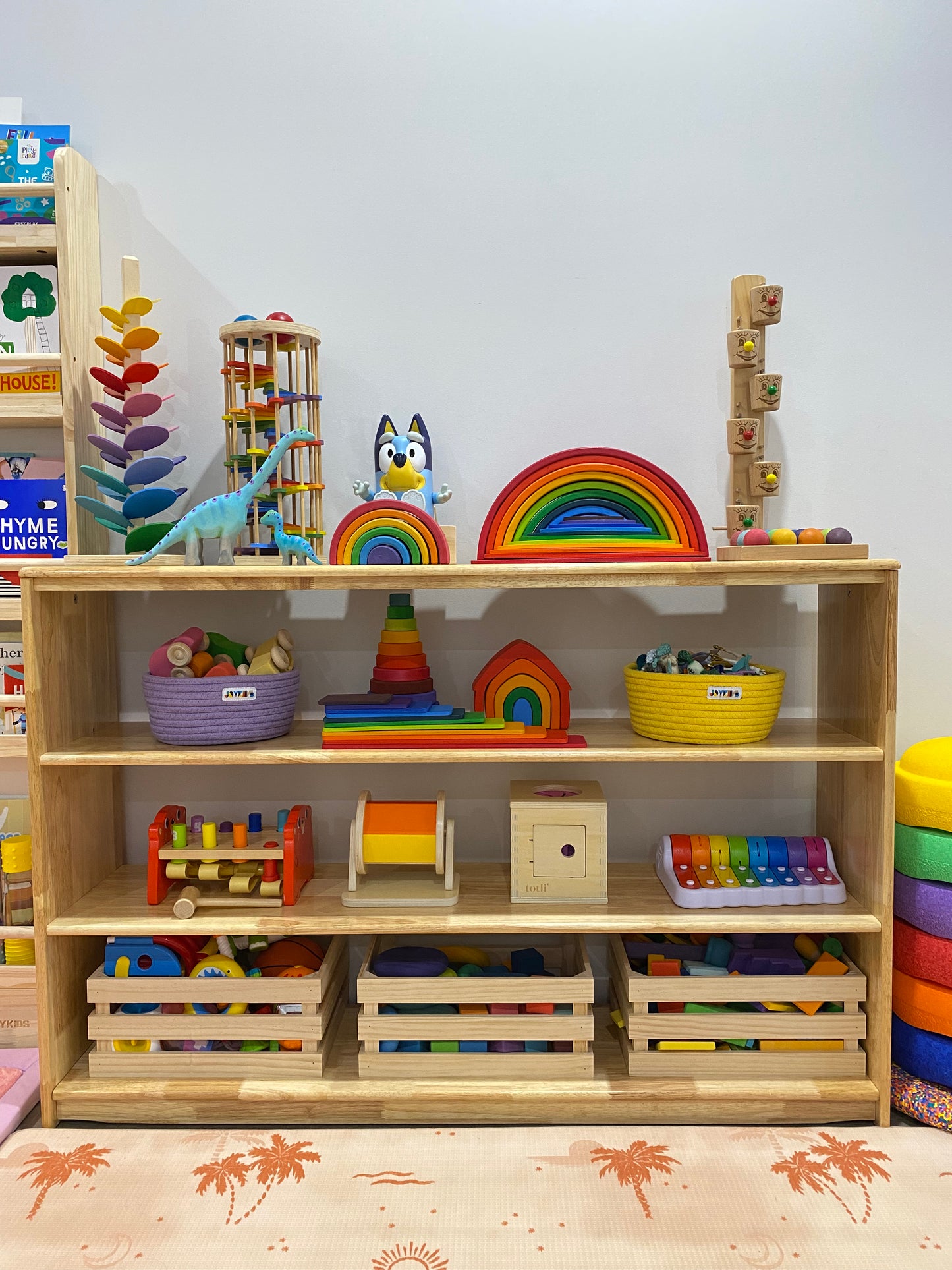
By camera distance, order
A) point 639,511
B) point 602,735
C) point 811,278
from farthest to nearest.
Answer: point 811,278 → point 602,735 → point 639,511

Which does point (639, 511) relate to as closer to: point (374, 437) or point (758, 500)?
point (758, 500)

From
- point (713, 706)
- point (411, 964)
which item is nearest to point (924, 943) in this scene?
point (713, 706)

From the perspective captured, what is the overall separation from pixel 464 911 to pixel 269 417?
1.15 metres

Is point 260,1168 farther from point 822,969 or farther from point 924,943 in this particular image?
point 924,943

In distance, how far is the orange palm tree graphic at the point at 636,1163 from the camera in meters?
1.73

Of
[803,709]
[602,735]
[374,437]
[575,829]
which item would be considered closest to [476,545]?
[374,437]

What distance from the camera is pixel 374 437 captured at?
2.22 metres

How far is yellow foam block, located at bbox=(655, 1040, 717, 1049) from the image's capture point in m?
1.97

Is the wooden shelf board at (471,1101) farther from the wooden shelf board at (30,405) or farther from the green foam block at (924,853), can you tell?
the wooden shelf board at (30,405)

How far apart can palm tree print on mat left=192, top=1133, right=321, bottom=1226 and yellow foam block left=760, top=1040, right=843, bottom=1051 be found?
94 centimetres

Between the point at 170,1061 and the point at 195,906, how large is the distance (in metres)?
0.32

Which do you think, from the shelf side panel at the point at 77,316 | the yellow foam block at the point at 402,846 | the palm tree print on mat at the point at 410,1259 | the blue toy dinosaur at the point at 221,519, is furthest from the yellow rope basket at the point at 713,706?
the shelf side panel at the point at 77,316

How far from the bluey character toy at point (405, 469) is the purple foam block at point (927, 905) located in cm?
128

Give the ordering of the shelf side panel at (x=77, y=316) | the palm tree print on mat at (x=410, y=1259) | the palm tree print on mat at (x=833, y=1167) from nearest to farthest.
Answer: the palm tree print on mat at (x=410, y=1259), the palm tree print on mat at (x=833, y=1167), the shelf side panel at (x=77, y=316)
